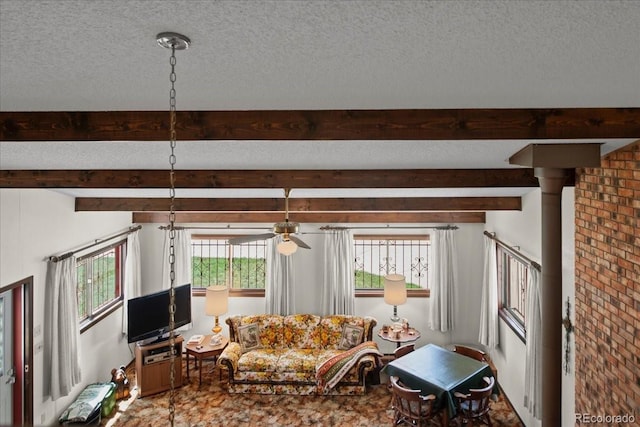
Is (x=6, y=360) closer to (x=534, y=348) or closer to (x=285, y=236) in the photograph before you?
(x=285, y=236)

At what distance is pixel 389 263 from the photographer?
8461mm

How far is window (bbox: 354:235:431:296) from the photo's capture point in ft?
27.5

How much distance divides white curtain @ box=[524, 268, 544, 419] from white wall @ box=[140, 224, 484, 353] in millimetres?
2947

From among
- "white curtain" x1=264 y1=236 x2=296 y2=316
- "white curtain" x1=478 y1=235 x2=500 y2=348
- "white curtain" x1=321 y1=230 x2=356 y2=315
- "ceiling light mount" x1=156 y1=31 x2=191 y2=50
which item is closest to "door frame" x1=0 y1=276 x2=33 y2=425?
"white curtain" x1=264 y1=236 x2=296 y2=316

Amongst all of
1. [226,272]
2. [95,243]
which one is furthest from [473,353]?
[95,243]

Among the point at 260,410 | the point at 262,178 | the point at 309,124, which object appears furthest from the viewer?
the point at 260,410

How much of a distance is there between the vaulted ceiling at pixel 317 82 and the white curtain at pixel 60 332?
5.42 feet

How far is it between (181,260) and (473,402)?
4.91m

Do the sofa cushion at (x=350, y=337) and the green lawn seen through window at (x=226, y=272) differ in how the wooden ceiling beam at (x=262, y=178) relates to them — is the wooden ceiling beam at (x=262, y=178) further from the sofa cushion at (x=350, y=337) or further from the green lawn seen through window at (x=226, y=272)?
the green lawn seen through window at (x=226, y=272)

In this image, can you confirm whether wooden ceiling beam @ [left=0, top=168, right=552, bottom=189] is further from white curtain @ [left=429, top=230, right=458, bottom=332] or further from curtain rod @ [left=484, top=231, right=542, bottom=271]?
white curtain @ [left=429, top=230, right=458, bottom=332]

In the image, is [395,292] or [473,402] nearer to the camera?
[473,402]

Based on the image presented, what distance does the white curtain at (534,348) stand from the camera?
502 cm

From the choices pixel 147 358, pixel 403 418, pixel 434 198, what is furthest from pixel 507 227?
pixel 147 358

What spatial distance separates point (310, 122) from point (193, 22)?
1.26m
